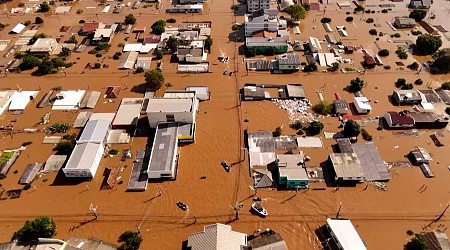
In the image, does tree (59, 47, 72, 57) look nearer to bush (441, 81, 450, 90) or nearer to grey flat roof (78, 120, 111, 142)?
grey flat roof (78, 120, 111, 142)

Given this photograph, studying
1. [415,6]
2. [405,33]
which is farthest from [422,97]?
[415,6]

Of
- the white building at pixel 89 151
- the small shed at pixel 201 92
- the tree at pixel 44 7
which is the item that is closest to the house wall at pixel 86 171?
the white building at pixel 89 151

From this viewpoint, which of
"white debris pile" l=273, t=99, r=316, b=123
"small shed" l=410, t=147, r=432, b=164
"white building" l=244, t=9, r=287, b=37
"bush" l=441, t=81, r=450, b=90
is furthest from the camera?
"white building" l=244, t=9, r=287, b=37

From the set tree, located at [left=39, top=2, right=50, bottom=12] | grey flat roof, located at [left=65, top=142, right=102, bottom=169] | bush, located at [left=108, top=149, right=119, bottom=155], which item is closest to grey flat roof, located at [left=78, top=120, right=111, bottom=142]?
grey flat roof, located at [left=65, top=142, right=102, bottom=169]

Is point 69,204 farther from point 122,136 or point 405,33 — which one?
point 405,33

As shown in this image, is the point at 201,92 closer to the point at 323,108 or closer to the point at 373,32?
the point at 323,108

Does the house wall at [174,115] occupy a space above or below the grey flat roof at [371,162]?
above

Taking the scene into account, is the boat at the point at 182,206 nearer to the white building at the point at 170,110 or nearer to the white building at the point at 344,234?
the white building at the point at 170,110
